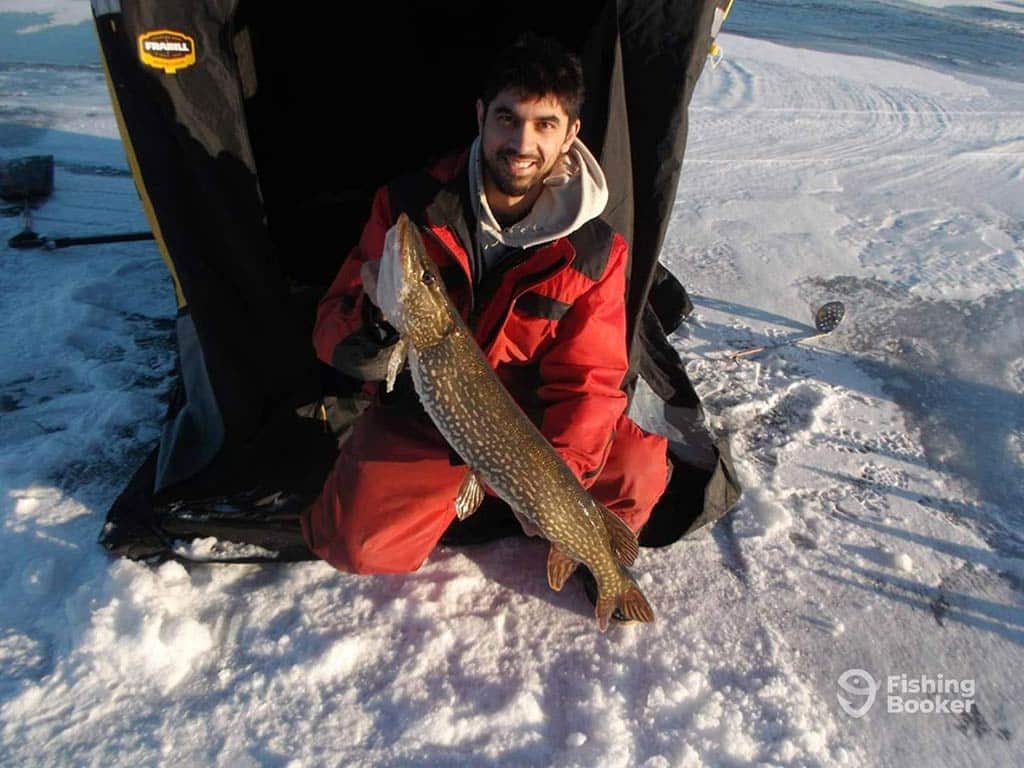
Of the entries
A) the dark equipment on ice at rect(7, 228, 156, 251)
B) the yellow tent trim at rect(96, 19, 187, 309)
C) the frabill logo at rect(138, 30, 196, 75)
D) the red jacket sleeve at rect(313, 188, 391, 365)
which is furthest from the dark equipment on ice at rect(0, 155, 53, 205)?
the red jacket sleeve at rect(313, 188, 391, 365)

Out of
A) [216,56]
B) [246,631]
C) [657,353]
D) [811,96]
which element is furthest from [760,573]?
[811,96]

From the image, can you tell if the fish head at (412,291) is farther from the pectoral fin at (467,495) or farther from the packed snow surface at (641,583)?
the packed snow surface at (641,583)

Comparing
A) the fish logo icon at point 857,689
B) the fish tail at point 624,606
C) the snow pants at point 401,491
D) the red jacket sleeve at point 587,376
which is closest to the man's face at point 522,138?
the red jacket sleeve at point 587,376

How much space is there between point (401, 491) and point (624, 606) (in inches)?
34.2

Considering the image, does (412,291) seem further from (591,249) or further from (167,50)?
(167,50)

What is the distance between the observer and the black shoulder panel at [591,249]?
2.29 meters

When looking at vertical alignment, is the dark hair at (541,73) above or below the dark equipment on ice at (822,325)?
above

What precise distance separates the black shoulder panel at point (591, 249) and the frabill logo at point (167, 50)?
138 centimetres

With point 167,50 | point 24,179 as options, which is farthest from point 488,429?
point 24,179

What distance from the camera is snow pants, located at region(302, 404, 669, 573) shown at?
93.8 inches

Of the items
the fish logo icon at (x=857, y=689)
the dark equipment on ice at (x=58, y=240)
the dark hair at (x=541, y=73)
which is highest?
the dark hair at (x=541, y=73)

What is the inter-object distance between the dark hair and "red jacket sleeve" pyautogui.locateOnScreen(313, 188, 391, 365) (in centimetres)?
57

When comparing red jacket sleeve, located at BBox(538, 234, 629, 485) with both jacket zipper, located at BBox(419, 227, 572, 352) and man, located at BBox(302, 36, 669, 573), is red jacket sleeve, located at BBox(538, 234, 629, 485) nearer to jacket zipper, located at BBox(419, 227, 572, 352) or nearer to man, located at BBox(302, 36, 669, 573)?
man, located at BBox(302, 36, 669, 573)

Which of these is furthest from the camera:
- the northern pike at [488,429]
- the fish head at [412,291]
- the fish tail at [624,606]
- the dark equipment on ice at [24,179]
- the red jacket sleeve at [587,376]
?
the dark equipment on ice at [24,179]
